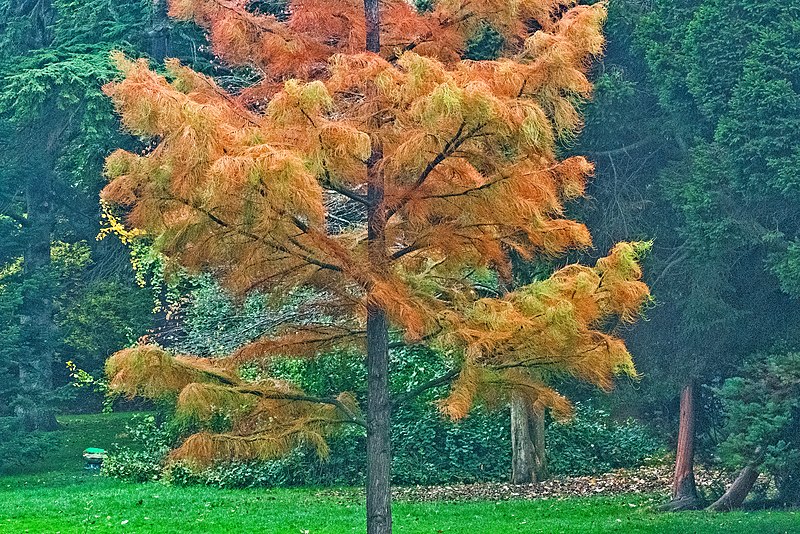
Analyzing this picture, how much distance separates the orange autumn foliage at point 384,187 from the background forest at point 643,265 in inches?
22.7

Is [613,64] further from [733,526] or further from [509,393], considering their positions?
[509,393]

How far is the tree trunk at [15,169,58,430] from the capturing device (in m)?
19.2

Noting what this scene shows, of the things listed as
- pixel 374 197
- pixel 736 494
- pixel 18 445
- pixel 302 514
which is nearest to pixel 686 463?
pixel 736 494

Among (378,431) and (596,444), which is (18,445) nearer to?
(596,444)

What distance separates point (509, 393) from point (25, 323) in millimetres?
15896

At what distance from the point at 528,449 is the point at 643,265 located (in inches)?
154

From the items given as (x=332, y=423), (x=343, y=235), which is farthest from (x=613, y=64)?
(x=332, y=423)

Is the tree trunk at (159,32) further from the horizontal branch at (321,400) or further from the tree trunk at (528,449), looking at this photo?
the horizontal branch at (321,400)

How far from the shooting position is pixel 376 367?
7.90 metres

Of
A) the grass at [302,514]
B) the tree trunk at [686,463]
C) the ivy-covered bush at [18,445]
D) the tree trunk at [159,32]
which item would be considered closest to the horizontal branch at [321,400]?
the grass at [302,514]

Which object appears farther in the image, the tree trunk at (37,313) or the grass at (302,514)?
the tree trunk at (37,313)

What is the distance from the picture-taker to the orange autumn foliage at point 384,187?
627cm

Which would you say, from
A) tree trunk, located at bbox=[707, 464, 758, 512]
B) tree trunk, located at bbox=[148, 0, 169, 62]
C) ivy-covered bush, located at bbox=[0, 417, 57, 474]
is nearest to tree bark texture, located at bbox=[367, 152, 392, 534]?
tree trunk, located at bbox=[707, 464, 758, 512]

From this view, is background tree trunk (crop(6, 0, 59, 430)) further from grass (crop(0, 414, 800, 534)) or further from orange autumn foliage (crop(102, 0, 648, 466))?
orange autumn foliage (crop(102, 0, 648, 466))
